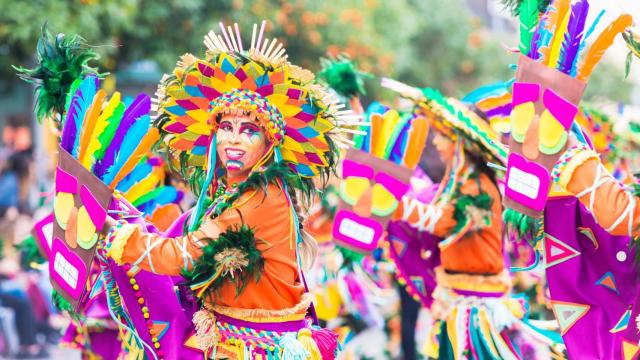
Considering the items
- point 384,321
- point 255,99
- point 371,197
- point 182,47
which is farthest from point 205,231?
point 182,47

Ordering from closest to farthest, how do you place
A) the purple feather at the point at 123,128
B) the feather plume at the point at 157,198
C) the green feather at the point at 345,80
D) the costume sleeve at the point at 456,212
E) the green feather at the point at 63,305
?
the purple feather at the point at 123,128 → the green feather at the point at 63,305 → the feather plume at the point at 157,198 → the costume sleeve at the point at 456,212 → the green feather at the point at 345,80

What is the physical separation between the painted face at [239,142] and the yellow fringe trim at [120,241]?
477 mm

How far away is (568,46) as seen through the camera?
14.1ft

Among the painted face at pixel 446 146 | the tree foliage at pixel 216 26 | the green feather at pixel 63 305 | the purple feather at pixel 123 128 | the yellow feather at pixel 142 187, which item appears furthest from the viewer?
the tree foliage at pixel 216 26

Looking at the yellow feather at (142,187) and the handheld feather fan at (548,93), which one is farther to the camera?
the yellow feather at (142,187)

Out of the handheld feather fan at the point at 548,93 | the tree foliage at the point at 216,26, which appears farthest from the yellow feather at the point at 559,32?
the tree foliage at the point at 216,26

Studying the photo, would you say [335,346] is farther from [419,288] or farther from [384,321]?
[384,321]

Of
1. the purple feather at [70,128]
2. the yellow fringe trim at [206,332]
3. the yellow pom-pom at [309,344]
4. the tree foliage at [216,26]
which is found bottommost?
the yellow pom-pom at [309,344]

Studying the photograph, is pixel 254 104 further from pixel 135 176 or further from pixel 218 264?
pixel 135 176

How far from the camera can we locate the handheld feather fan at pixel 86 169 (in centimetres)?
420

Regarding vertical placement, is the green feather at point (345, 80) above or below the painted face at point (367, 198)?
above

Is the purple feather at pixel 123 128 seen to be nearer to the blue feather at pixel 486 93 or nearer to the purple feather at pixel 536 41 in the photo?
the purple feather at pixel 536 41

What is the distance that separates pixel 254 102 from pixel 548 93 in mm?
1169

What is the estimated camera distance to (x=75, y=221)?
4.25 metres
